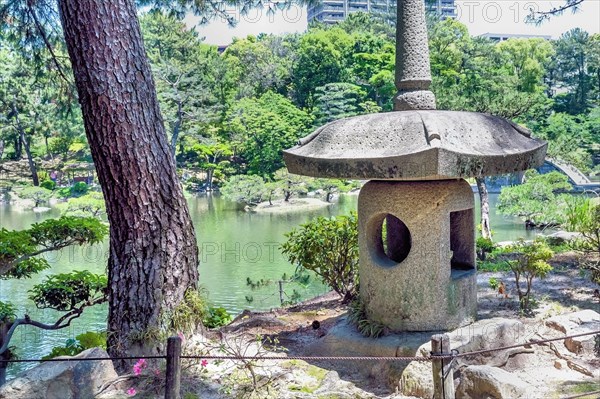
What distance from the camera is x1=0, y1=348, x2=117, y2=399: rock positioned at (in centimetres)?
332

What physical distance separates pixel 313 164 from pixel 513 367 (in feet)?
6.11

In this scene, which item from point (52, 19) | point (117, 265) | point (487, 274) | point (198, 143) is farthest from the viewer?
point (198, 143)

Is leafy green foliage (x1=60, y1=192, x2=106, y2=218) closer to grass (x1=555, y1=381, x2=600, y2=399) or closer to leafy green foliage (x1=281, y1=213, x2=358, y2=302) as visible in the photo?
leafy green foliage (x1=281, y1=213, x2=358, y2=302)

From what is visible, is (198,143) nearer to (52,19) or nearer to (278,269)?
(278,269)

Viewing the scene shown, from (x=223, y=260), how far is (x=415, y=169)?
390 inches

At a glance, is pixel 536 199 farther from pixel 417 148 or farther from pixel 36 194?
pixel 36 194

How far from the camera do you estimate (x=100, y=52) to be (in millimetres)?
3971

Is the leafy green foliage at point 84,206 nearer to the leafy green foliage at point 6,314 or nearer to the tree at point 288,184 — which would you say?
the tree at point 288,184

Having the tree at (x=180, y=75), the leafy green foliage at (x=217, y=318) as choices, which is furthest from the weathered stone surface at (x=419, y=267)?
the tree at (x=180, y=75)

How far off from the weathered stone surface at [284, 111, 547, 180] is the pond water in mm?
4247

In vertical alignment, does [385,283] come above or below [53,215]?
above

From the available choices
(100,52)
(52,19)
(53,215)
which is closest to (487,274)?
(100,52)

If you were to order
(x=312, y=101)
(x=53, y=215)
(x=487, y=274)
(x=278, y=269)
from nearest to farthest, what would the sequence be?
(x=487, y=274)
(x=278, y=269)
(x=53, y=215)
(x=312, y=101)

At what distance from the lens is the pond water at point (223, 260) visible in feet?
26.4
